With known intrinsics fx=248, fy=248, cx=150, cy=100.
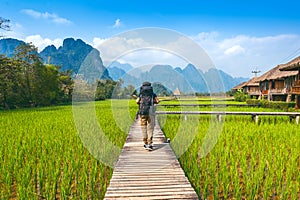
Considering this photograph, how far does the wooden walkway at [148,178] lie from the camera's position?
9.01 ft

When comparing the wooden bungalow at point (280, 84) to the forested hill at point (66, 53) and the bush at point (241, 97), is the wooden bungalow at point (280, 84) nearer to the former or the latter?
the bush at point (241, 97)

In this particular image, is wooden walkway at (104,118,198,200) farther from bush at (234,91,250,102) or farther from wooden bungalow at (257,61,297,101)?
bush at (234,91,250,102)

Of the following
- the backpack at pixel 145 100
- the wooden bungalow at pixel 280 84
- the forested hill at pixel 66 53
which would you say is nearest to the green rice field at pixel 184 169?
the backpack at pixel 145 100

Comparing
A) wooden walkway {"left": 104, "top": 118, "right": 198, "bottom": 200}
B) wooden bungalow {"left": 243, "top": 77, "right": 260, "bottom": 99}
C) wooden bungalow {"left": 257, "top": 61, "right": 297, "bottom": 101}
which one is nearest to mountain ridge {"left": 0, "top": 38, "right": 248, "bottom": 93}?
wooden walkway {"left": 104, "top": 118, "right": 198, "bottom": 200}

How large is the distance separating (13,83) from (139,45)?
19.5m

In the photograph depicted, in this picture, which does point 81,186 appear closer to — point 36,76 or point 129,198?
point 129,198

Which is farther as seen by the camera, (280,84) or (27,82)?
(280,84)

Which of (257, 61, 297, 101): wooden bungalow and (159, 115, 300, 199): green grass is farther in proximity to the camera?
(257, 61, 297, 101): wooden bungalow

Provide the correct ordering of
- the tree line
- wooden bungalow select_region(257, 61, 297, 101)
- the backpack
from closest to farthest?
the backpack → the tree line → wooden bungalow select_region(257, 61, 297, 101)

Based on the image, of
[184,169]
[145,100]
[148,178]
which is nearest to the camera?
[148,178]

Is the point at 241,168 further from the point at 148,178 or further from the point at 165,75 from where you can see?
the point at 165,75

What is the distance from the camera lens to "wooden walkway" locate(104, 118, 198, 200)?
2.75m

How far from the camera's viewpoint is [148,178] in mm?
3250

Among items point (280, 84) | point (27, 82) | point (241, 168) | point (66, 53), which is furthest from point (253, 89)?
point (66, 53)
